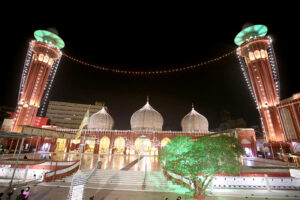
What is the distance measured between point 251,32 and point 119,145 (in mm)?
32145

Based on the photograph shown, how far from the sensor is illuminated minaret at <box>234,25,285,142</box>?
22797mm

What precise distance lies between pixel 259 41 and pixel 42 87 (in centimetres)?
4165

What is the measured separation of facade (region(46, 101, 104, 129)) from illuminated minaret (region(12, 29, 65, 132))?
93.9 feet

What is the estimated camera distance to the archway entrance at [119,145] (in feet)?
90.9

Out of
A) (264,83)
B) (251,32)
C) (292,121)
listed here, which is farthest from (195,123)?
(251,32)

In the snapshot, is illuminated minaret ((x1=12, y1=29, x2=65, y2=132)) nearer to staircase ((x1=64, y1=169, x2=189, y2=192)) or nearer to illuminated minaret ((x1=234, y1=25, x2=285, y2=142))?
staircase ((x1=64, y1=169, x2=189, y2=192))

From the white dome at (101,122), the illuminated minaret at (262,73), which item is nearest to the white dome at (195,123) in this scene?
the illuminated minaret at (262,73)

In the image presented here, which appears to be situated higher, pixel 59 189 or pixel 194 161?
pixel 194 161

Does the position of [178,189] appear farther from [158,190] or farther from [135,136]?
[135,136]

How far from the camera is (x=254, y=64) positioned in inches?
1035

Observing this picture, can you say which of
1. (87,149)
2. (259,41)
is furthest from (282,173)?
(87,149)

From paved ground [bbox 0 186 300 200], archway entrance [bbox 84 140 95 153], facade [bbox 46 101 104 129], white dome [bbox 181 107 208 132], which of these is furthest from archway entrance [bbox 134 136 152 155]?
facade [bbox 46 101 104 129]

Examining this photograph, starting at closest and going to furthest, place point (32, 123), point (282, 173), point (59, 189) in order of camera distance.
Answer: point (59, 189) → point (282, 173) → point (32, 123)

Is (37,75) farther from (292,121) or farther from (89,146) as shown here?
(292,121)
